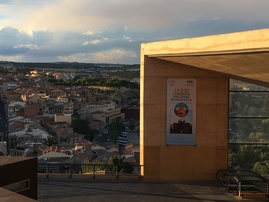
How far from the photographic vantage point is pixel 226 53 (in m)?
9.91

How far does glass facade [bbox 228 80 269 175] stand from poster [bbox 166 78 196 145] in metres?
1.47

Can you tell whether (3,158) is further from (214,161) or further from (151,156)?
(214,161)

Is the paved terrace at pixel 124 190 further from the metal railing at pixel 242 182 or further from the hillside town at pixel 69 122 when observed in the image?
the hillside town at pixel 69 122

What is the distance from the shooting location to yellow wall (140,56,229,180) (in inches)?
564

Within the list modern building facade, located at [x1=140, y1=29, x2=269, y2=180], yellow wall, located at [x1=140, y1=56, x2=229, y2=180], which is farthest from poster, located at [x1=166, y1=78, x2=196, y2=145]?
yellow wall, located at [x1=140, y1=56, x2=229, y2=180]

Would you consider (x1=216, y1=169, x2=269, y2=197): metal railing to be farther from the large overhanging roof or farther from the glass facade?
the large overhanging roof

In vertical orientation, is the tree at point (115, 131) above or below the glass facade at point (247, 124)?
below

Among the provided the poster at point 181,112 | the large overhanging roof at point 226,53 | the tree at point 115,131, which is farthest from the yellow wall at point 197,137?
the tree at point 115,131

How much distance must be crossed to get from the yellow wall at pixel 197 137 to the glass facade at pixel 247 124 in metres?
0.43

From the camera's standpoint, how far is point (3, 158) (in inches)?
360

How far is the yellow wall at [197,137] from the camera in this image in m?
14.3

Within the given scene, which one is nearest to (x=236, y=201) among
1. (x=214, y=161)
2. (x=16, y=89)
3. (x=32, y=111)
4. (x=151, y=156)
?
(x=214, y=161)

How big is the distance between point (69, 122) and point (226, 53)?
98.9 m

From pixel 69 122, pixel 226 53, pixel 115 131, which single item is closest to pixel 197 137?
pixel 226 53
